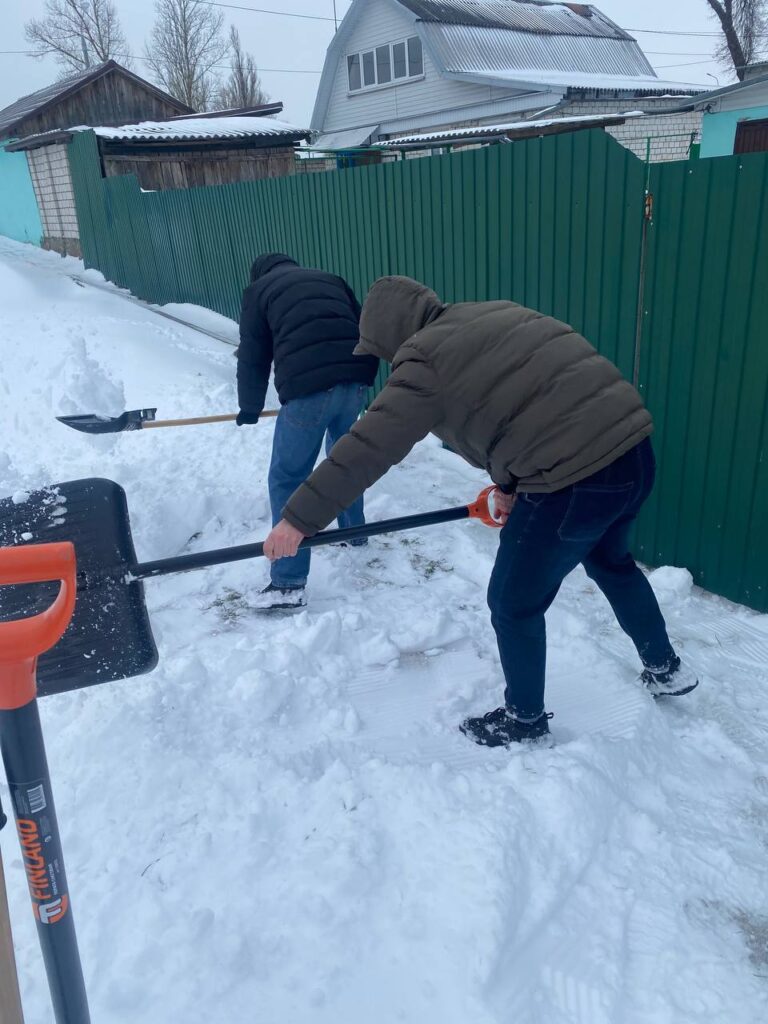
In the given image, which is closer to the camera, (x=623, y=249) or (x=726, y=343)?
(x=726, y=343)

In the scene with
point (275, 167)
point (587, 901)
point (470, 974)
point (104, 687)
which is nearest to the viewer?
point (470, 974)

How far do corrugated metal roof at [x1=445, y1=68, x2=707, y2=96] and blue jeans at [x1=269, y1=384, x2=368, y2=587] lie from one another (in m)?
17.1

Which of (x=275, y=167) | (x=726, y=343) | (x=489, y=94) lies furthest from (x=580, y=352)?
(x=489, y=94)

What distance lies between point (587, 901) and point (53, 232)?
17.2 metres

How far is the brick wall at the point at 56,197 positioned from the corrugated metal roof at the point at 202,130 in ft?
3.69

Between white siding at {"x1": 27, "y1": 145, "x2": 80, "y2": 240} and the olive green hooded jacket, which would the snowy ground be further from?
white siding at {"x1": 27, "y1": 145, "x2": 80, "y2": 240}

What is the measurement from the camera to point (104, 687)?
2.67 meters

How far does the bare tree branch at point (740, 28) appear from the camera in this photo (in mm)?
23797

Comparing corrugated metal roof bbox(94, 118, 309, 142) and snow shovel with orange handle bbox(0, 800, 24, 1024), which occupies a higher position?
corrugated metal roof bbox(94, 118, 309, 142)

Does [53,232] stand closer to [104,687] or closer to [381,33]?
[381,33]

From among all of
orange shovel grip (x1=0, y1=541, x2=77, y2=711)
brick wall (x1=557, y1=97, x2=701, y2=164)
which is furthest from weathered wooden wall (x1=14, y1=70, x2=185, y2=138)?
orange shovel grip (x1=0, y1=541, x2=77, y2=711)

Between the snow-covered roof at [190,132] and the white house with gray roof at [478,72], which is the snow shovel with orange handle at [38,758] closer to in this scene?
the snow-covered roof at [190,132]

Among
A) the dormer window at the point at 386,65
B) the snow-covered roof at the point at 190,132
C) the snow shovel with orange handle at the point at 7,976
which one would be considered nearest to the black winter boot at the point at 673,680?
the snow shovel with orange handle at the point at 7,976

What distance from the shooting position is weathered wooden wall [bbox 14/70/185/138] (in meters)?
19.1
